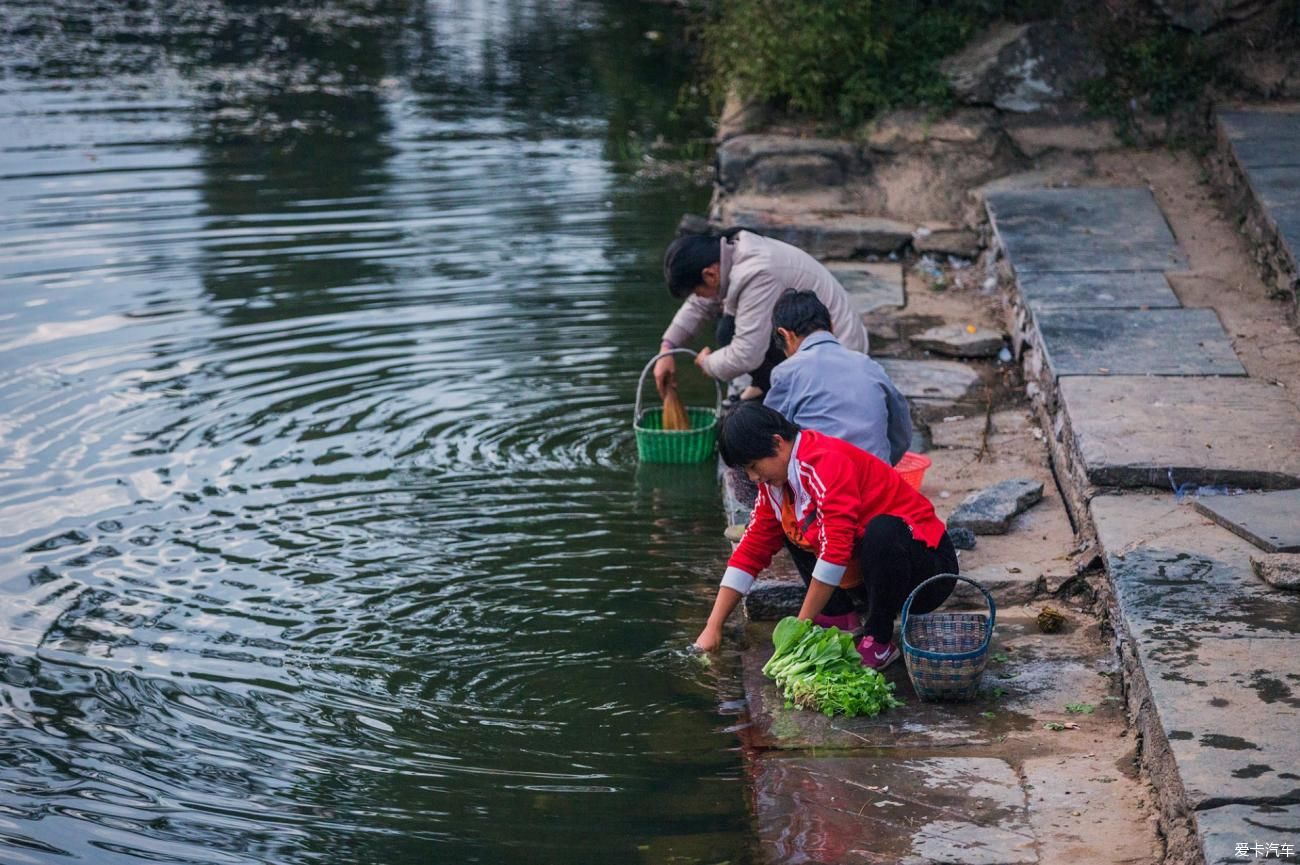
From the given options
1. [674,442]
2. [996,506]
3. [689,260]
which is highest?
[689,260]

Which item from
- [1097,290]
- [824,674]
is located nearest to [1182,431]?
[1097,290]

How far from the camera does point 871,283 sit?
9266 mm

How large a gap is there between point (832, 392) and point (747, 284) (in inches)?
54.6

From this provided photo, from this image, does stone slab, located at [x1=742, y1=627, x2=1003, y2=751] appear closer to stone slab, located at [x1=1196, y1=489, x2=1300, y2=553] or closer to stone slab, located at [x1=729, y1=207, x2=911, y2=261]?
stone slab, located at [x1=1196, y1=489, x2=1300, y2=553]

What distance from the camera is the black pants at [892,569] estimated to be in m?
4.82

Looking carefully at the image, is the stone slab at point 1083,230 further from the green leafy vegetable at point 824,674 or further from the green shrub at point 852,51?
the green leafy vegetable at point 824,674

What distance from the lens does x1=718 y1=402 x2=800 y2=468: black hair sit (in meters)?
4.80

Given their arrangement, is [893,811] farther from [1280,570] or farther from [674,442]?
[674,442]

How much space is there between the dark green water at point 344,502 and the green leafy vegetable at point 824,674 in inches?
11.2

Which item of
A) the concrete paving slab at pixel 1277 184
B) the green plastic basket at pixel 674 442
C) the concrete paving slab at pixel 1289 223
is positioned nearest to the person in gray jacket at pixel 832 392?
the green plastic basket at pixel 674 442

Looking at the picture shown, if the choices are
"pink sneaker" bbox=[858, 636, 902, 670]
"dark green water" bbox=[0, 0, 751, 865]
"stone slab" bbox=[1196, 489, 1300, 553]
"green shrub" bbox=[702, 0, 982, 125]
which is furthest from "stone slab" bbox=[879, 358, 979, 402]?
"green shrub" bbox=[702, 0, 982, 125]

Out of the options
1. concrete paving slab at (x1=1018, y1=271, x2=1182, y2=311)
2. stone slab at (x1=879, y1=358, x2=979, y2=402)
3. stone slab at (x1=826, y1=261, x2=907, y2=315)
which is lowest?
stone slab at (x1=879, y1=358, x2=979, y2=402)

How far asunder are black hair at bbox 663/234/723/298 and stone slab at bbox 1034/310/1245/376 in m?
1.72

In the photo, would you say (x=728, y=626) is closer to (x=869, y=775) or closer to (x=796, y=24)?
(x=869, y=775)
